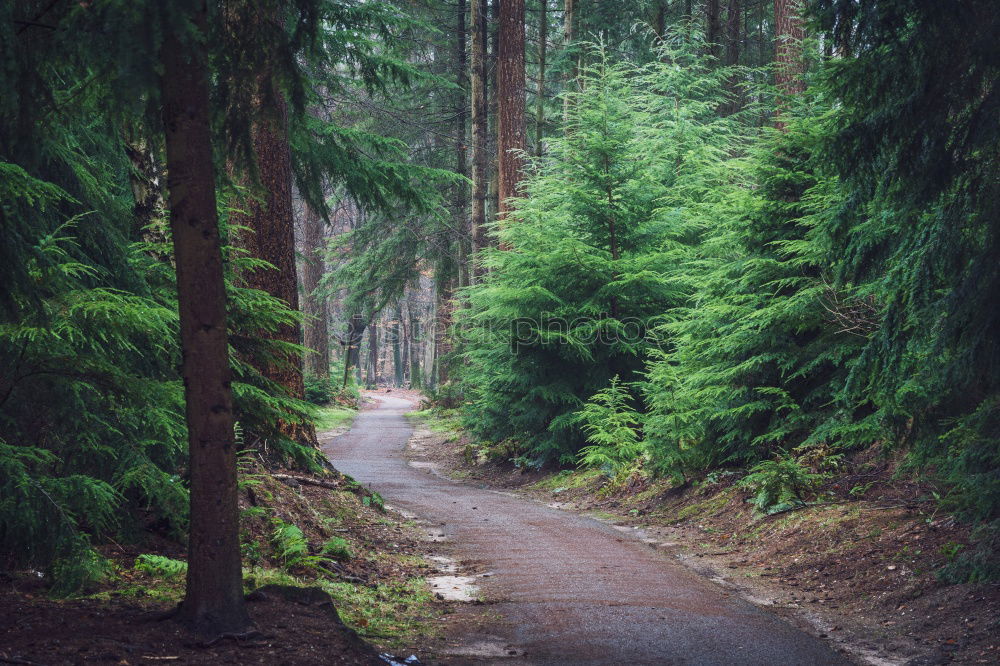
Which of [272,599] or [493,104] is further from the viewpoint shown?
[493,104]

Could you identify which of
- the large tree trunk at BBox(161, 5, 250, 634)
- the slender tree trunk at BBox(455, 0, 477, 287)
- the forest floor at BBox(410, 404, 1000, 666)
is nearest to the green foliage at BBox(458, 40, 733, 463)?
the forest floor at BBox(410, 404, 1000, 666)

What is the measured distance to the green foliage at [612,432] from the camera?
44.6 feet

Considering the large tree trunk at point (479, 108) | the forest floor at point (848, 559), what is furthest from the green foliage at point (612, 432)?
→ the large tree trunk at point (479, 108)

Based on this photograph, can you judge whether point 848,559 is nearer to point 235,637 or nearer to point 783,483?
point 783,483

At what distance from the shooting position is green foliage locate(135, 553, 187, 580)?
5.84 meters

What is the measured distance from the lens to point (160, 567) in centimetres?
588

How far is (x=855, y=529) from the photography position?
321 inches

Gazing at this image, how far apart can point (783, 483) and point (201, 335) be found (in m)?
7.42

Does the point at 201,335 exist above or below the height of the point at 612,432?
above

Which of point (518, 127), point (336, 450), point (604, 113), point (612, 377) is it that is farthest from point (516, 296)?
point (336, 450)

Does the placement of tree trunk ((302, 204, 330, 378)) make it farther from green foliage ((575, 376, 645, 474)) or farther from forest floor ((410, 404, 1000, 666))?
forest floor ((410, 404, 1000, 666))

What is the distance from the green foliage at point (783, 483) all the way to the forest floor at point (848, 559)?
0.56ft

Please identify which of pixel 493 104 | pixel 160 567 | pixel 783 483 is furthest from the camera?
pixel 493 104

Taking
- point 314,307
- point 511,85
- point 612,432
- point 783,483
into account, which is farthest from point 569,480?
point 314,307
